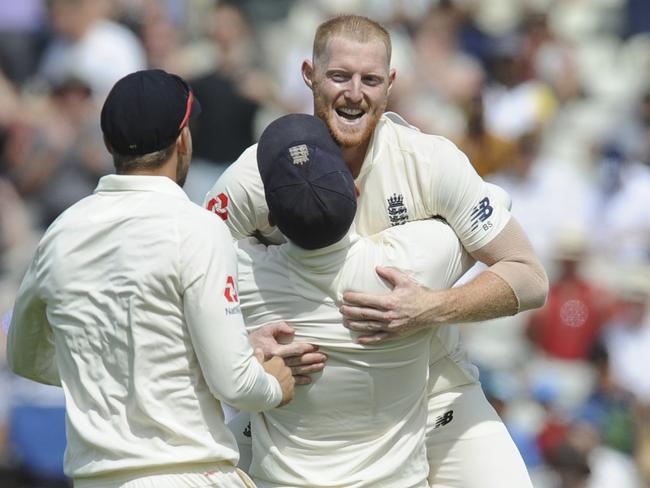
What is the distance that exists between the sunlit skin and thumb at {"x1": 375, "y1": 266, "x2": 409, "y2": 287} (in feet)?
1.59

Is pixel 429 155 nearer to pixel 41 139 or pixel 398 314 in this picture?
pixel 398 314

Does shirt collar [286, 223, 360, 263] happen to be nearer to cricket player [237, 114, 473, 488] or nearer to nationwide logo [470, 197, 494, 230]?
cricket player [237, 114, 473, 488]

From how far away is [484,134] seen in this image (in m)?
9.62

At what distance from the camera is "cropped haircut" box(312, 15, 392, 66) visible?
4.39 metres

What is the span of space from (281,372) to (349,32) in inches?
48.0

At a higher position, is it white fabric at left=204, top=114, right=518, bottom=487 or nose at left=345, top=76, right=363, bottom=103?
nose at left=345, top=76, right=363, bottom=103

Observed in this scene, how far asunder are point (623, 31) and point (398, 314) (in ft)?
27.6

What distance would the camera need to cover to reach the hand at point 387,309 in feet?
13.3

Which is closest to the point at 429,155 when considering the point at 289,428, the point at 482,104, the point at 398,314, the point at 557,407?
the point at 398,314

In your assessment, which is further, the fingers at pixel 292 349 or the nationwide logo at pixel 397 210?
the nationwide logo at pixel 397 210

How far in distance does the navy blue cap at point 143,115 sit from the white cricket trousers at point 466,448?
1.54 metres

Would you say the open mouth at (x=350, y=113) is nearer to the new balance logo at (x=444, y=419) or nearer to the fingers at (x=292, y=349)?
the fingers at (x=292, y=349)

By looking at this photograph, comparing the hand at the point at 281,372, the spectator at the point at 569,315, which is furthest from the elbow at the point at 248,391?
the spectator at the point at 569,315

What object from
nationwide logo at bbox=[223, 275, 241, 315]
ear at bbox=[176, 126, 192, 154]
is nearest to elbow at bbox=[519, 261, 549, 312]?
nationwide logo at bbox=[223, 275, 241, 315]
